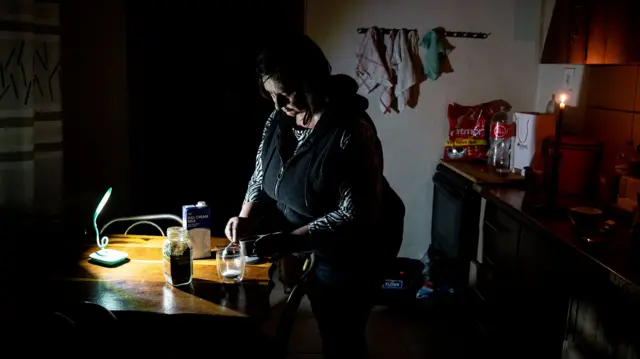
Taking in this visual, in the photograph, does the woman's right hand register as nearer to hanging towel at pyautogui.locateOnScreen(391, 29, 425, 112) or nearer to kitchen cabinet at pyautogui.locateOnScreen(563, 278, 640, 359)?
kitchen cabinet at pyautogui.locateOnScreen(563, 278, 640, 359)

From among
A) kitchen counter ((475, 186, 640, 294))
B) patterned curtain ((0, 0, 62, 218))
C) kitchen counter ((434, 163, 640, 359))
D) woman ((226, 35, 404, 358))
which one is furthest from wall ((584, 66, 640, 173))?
patterned curtain ((0, 0, 62, 218))

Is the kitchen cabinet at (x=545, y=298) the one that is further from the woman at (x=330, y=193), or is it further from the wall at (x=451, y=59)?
the wall at (x=451, y=59)

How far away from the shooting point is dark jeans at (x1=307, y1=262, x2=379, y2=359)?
1718 millimetres

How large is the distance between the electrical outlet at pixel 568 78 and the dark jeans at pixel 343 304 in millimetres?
1819

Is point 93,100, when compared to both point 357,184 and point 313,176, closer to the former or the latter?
point 313,176

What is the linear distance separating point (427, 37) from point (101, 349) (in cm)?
255

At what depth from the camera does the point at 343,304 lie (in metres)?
1.73

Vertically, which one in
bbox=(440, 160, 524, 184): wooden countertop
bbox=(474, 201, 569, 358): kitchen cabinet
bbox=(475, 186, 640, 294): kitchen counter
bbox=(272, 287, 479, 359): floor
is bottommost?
bbox=(272, 287, 479, 359): floor

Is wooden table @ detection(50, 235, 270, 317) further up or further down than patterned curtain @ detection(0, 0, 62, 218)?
further down

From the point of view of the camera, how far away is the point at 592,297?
67.1 inches

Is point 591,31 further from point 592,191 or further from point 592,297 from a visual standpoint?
point 592,297

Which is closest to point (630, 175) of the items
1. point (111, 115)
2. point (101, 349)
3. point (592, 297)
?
point (592, 297)

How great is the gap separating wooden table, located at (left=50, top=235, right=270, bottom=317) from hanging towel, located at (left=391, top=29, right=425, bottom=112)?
73.6 inches

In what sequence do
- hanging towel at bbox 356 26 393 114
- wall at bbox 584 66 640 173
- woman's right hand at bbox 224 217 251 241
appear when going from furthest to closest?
hanging towel at bbox 356 26 393 114, wall at bbox 584 66 640 173, woman's right hand at bbox 224 217 251 241
